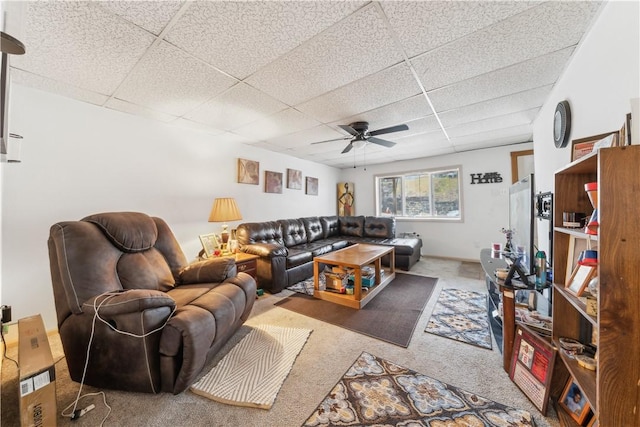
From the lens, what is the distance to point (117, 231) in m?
1.71

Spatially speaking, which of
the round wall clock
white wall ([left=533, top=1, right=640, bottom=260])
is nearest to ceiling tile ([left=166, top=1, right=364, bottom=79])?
white wall ([left=533, top=1, right=640, bottom=260])

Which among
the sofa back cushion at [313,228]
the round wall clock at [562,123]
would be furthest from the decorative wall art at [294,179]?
the round wall clock at [562,123]

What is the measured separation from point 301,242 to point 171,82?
3080 millimetres

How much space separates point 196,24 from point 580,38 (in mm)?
2452

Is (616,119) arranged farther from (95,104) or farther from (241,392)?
(95,104)

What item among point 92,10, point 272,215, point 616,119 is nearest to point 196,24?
point 92,10

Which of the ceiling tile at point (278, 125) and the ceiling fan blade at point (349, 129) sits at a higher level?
the ceiling tile at point (278, 125)

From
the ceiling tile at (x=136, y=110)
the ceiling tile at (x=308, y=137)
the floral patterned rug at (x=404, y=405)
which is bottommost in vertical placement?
the floral patterned rug at (x=404, y=405)

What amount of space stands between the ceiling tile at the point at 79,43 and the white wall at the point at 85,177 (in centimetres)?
50

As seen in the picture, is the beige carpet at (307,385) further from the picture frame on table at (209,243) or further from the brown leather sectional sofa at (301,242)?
the picture frame on table at (209,243)

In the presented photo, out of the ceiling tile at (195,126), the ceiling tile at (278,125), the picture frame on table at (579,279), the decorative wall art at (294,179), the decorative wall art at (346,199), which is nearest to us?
the picture frame on table at (579,279)

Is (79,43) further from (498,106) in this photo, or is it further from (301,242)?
(498,106)

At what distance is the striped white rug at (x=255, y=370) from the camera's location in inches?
53.5

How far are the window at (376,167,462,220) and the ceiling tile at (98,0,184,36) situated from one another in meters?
5.05
